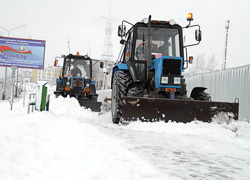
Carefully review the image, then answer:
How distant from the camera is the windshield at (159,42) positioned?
7305mm

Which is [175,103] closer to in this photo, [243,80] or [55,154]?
[55,154]

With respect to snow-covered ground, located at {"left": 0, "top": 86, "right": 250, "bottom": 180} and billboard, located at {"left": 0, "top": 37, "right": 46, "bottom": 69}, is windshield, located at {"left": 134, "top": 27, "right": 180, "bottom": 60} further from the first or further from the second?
billboard, located at {"left": 0, "top": 37, "right": 46, "bottom": 69}

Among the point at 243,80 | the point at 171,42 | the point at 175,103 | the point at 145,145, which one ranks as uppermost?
the point at 171,42

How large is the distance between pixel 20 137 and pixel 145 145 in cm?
185

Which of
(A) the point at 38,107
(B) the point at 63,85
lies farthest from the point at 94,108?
(A) the point at 38,107

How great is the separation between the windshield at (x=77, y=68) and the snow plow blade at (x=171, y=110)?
805 centimetres

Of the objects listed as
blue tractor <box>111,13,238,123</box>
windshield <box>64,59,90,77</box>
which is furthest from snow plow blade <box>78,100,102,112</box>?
blue tractor <box>111,13,238,123</box>

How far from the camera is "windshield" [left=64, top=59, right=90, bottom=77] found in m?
13.6

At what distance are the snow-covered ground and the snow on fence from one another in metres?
3.99

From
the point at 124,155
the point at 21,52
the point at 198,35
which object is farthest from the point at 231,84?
the point at 21,52

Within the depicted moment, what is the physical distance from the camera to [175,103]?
607cm

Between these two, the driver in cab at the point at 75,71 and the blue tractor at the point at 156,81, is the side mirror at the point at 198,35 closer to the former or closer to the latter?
the blue tractor at the point at 156,81

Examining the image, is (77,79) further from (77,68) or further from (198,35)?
(198,35)

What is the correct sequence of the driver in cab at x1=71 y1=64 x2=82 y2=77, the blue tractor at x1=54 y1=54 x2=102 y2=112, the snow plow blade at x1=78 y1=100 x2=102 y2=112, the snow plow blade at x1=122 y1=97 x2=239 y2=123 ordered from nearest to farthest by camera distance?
the snow plow blade at x1=122 y1=97 x2=239 y2=123 → the snow plow blade at x1=78 y1=100 x2=102 y2=112 → the blue tractor at x1=54 y1=54 x2=102 y2=112 → the driver in cab at x1=71 y1=64 x2=82 y2=77
